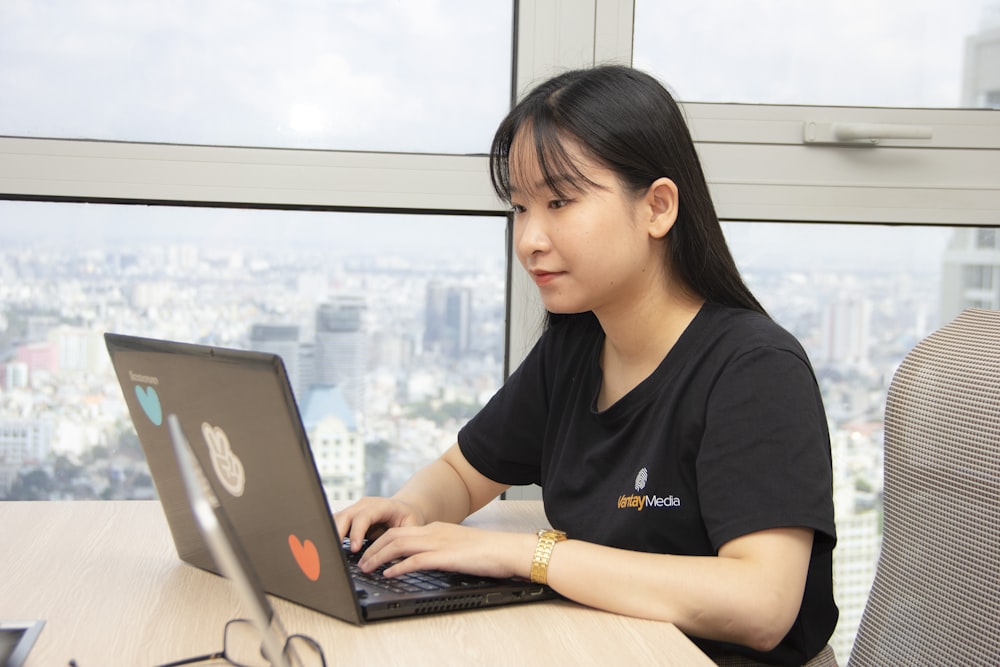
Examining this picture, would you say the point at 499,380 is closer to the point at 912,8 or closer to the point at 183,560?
the point at 183,560

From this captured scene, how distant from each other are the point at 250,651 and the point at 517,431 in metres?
0.65

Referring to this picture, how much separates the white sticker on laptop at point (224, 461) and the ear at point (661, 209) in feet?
1.95

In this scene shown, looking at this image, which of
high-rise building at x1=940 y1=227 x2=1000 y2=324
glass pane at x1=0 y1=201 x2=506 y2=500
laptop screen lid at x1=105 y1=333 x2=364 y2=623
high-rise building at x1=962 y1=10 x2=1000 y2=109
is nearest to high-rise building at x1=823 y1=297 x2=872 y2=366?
high-rise building at x1=940 y1=227 x2=1000 y2=324

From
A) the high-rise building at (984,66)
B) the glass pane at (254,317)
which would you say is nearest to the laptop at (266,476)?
the glass pane at (254,317)

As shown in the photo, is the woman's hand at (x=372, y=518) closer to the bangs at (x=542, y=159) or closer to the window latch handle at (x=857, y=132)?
the bangs at (x=542, y=159)

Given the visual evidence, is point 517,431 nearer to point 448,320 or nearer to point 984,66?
point 448,320

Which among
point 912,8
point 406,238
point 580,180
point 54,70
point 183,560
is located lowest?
point 183,560

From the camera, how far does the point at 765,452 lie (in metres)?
0.98

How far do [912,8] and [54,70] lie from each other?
5.18ft

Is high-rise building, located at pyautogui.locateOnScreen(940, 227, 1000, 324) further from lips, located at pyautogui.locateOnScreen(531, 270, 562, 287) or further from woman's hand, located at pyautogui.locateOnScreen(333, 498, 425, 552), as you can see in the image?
woman's hand, located at pyautogui.locateOnScreen(333, 498, 425, 552)

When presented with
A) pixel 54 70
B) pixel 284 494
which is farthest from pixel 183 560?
pixel 54 70

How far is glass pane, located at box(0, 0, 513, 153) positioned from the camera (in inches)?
64.5

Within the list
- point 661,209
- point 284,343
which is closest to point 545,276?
point 661,209

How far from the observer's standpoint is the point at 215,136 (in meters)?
1.66
